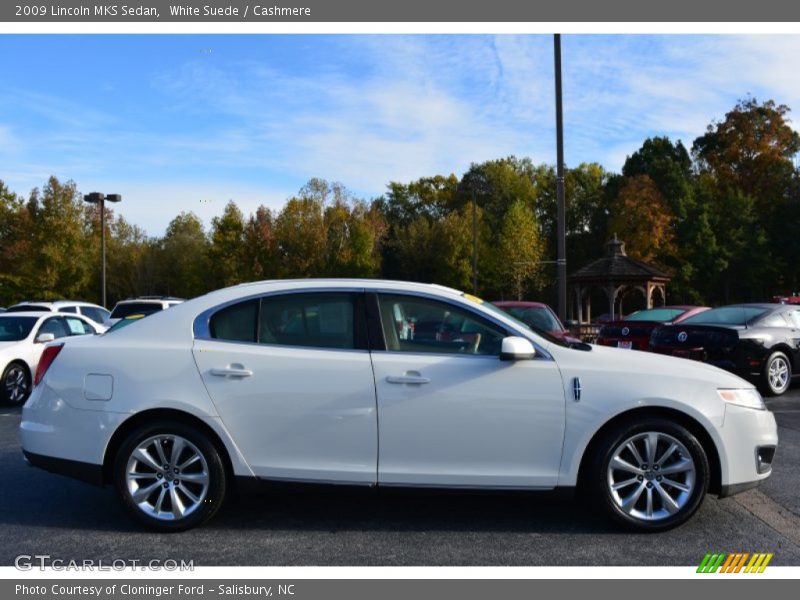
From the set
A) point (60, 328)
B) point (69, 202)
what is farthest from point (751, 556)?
point (69, 202)

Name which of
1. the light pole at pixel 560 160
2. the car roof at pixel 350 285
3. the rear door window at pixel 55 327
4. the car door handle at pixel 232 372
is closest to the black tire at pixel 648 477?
the car roof at pixel 350 285

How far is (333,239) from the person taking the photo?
56.2m

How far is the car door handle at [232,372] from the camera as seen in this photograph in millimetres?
4766

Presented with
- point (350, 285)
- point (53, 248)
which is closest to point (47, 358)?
point (350, 285)

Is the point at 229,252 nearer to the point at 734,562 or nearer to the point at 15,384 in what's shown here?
the point at 15,384

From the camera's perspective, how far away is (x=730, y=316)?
38.4ft

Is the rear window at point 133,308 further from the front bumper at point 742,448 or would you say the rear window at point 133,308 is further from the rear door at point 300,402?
the front bumper at point 742,448

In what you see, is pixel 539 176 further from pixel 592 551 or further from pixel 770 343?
pixel 592 551

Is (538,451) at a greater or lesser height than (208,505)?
greater

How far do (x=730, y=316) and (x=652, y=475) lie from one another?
25.7ft

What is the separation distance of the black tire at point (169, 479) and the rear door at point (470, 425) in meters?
1.09

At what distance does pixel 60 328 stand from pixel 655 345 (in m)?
9.78

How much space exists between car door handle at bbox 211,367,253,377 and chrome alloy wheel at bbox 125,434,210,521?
0.48 meters

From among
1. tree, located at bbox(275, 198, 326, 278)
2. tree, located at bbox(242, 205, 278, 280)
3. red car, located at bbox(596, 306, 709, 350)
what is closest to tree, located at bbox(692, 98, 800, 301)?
tree, located at bbox(275, 198, 326, 278)
